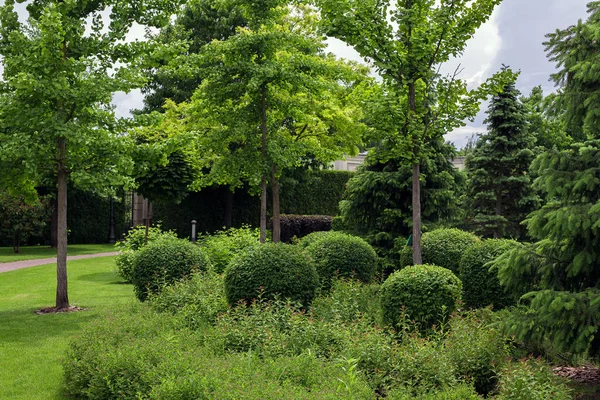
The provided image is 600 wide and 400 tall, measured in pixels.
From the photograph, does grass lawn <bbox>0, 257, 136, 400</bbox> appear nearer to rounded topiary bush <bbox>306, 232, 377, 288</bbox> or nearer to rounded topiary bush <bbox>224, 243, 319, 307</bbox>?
rounded topiary bush <bbox>224, 243, 319, 307</bbox>

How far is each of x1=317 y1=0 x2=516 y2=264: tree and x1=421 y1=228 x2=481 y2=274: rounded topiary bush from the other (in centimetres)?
111

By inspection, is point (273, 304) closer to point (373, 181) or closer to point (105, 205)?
point (373, 181)

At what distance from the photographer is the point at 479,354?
6207 mm

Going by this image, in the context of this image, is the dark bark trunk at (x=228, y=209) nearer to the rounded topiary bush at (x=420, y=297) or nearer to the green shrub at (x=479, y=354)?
the rounded topiary bush at (x=420, y=297)

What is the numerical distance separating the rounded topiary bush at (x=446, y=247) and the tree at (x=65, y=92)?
17.5 feet

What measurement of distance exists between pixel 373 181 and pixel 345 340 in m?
8.20

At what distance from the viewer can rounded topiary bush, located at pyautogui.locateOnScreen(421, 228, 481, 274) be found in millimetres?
10750

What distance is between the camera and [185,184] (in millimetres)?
16594

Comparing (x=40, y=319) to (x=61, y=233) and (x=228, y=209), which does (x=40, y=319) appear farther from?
(x=228, y=209)

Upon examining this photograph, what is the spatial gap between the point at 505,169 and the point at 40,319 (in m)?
13.4

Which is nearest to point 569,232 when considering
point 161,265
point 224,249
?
point 161,265

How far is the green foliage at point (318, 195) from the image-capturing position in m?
26.9

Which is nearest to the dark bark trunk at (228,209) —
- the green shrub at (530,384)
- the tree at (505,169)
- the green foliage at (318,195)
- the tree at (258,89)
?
the green foliage at (318,195)

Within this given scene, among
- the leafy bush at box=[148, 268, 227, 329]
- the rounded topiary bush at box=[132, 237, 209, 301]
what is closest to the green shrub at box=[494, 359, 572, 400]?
the leafy bush at box=[148, 268, 227, 329]
